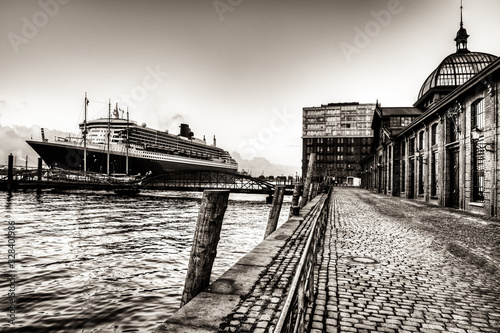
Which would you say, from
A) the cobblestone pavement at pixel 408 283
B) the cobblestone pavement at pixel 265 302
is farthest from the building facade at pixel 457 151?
the cobblestone pavement at pixel 265 302

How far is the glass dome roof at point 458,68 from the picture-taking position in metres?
35.7

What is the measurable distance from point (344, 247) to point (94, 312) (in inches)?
222

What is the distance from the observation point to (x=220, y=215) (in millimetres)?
Result: 4766

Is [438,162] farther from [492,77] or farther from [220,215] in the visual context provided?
[220,215]

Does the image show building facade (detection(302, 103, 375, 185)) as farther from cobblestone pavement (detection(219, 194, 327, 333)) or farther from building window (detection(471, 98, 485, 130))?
cobblestone pavement (detection(219, 194, 327, 333))

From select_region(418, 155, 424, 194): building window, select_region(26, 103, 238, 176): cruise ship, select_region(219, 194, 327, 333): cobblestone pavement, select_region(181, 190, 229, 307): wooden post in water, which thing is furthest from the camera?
select_region(26, 103, 238, 176): cruise ship

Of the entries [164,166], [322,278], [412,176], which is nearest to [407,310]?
[322,278]

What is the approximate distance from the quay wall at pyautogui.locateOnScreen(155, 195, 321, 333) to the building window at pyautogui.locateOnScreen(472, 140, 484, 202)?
47.2ft

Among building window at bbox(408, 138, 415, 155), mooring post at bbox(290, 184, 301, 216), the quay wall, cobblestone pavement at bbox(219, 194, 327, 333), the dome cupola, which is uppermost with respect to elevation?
the dome cupola

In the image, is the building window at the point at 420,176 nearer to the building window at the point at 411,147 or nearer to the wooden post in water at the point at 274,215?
the building window at the point at 411,147

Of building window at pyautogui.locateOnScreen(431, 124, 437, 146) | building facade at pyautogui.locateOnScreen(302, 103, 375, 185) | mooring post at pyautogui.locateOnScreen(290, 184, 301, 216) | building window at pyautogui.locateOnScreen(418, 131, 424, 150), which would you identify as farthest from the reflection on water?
building facade at pyautogui.locateOnScreen(302, 103, 375, 185)

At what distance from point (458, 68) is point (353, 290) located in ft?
133

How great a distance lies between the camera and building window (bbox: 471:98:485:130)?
16016 mm

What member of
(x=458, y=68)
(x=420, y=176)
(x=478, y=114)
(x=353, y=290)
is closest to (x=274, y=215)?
(x=353, y=290)
